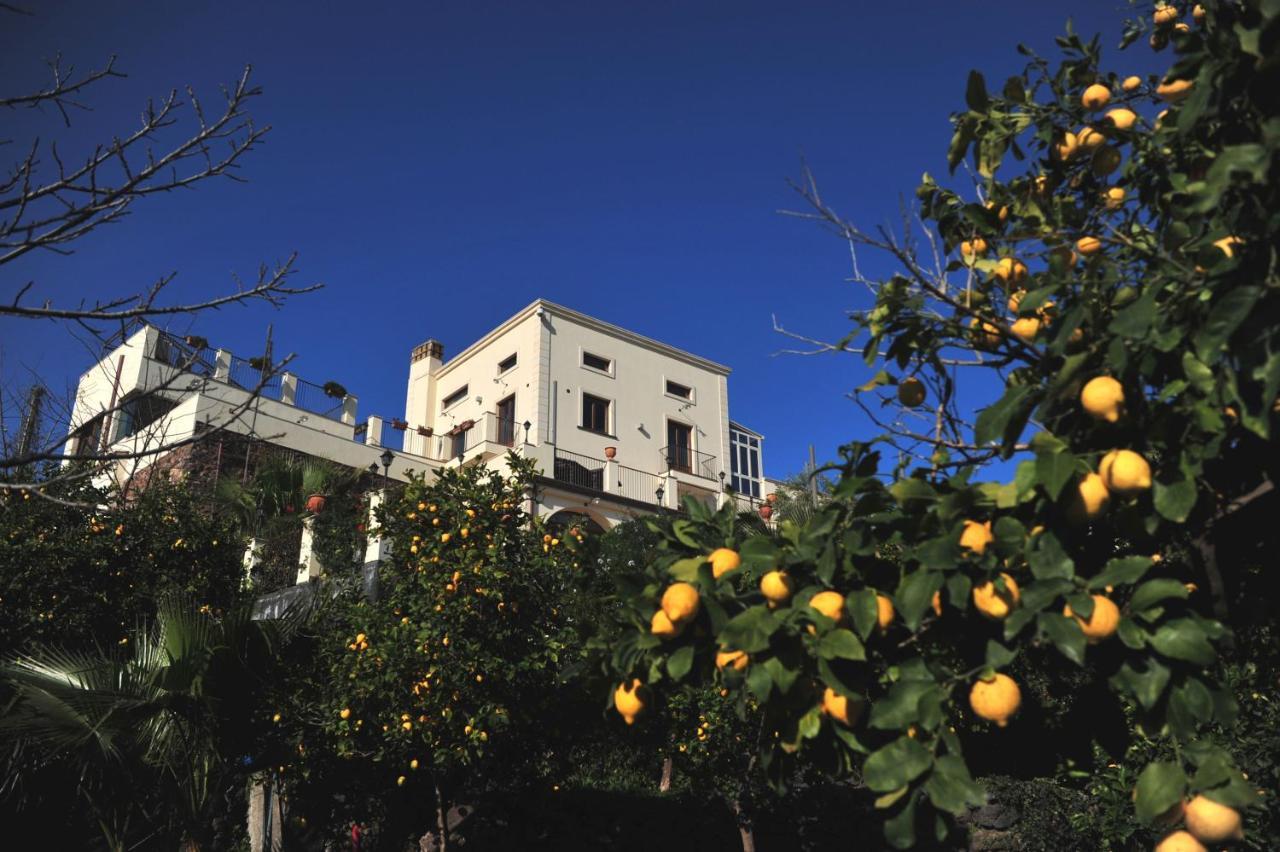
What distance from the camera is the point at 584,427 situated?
25.6 meters

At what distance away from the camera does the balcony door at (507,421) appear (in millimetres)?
25125

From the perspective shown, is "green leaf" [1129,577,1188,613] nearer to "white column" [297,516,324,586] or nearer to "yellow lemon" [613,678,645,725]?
"yellow lemon" [613,678,645,725]

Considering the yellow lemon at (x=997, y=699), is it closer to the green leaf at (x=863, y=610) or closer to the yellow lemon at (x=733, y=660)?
the green leaf at (x=863, y=610)

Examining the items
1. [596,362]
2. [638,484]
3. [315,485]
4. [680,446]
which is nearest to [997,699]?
[315,485]

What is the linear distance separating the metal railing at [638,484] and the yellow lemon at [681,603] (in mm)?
22175

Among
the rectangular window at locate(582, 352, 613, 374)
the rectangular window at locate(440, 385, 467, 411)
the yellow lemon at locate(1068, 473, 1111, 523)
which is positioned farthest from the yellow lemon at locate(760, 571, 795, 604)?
the rectangular window at locate(440, 385, 467, 411)

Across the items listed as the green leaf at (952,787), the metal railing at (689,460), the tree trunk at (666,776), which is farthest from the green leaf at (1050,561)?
the metal railing at (689,460)

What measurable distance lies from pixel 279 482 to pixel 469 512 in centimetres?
1000

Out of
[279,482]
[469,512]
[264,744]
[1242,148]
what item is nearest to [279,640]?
[264,744]

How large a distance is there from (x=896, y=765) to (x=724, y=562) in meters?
0.67

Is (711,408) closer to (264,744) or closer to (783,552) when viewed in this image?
(264,744)

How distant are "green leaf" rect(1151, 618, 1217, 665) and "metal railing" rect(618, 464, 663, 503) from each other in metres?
22.6

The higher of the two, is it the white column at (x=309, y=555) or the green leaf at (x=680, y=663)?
the white column at (x=309, y=555)

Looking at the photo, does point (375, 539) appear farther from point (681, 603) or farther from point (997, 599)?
point (997, 599)
